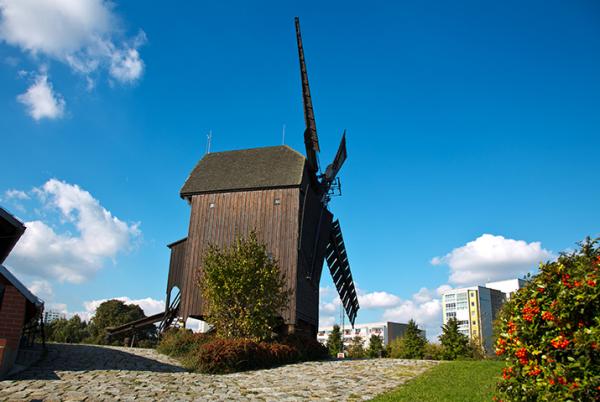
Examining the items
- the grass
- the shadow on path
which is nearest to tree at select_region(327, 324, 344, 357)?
the shadow on path

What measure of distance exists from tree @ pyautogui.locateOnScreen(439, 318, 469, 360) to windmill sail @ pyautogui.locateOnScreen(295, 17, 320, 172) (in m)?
15.1

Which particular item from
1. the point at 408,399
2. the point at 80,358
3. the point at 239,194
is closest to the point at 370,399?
the point at 408,399

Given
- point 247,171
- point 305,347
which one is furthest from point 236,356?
point 247,171

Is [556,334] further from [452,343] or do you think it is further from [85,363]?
[452,343]

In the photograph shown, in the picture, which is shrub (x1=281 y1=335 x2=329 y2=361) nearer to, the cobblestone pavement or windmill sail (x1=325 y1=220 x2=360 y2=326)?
the cobblestone pavement

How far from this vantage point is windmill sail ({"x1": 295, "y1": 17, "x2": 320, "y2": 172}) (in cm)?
2677

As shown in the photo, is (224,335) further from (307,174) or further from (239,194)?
(307,174)

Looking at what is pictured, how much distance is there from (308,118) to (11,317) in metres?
18.0

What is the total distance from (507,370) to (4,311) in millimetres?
12400

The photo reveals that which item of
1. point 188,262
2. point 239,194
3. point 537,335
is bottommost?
point 537,335

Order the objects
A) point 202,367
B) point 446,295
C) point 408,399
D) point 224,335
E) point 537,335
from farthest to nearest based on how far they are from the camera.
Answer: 1. point 446,295
2. point 224,335
3. point 202,367
4. point 408,399
5. point 537,335

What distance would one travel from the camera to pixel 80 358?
17.0 meters

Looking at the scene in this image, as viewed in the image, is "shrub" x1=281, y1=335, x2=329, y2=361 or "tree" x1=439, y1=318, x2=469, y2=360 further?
"tree" x1=439, y1=318, x2=469, y2=360

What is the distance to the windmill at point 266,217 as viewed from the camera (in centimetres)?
2355
